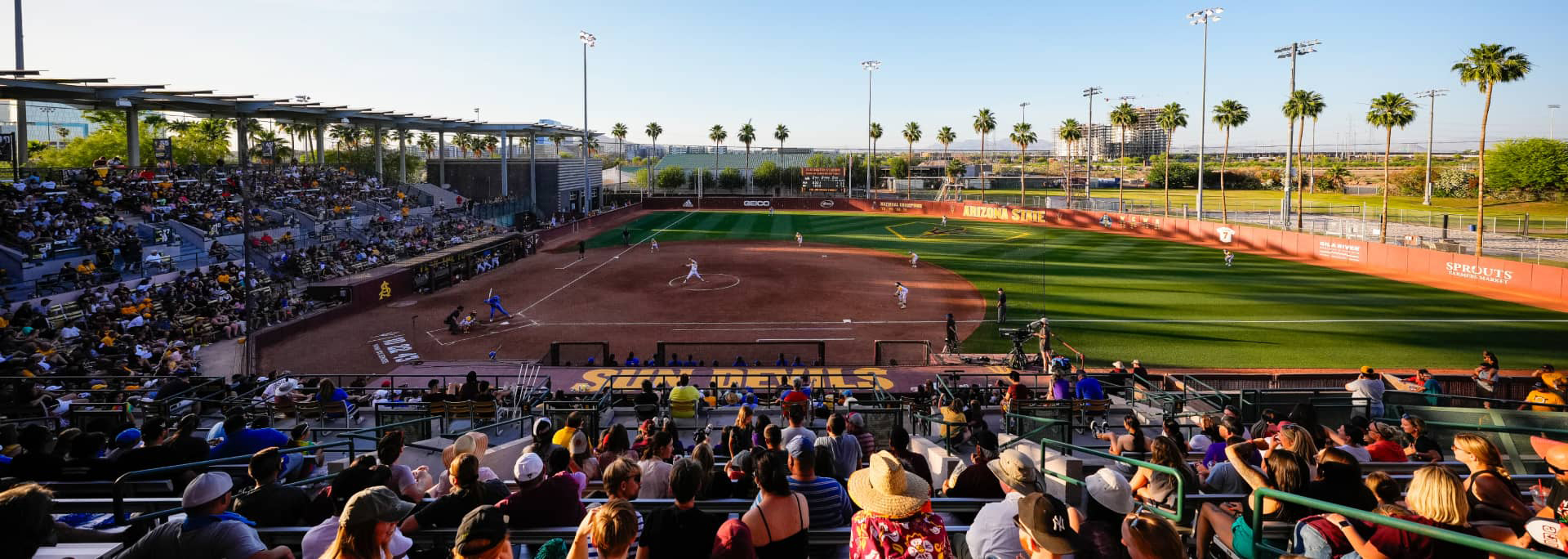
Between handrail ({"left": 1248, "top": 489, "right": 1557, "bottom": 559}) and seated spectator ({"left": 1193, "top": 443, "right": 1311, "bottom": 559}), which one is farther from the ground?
handrail ({"left": 1248, "top": 489, "right": 1557, "bottom": 559})

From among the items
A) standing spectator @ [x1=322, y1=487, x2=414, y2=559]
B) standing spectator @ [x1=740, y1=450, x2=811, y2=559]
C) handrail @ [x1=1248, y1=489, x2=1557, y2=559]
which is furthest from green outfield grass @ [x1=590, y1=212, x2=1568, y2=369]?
standing spectator @ [x1=322, y1=487, x2=414, y2=559]

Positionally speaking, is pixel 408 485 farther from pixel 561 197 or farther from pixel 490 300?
pixel 561 197

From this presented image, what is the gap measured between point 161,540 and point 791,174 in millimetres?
119210

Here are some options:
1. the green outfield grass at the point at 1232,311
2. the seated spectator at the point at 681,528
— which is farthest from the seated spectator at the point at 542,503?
the green outfield grass at the point at 1232,311

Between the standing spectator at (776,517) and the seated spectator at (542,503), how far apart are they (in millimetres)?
1524

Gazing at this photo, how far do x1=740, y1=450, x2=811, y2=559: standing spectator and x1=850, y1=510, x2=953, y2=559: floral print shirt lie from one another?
0.52m

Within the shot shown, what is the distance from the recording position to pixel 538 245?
5562 cm

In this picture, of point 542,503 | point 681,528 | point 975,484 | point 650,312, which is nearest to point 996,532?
point 975,484

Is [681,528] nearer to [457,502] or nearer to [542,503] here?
[542,503]

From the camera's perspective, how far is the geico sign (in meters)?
37.8

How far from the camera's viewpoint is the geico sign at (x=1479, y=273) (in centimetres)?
3778

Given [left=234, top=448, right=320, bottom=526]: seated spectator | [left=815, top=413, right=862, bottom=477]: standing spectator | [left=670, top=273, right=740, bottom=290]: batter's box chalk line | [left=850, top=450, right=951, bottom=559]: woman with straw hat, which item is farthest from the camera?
[left=670, top=273, right=740, bottom=290]: batter's box chalk line

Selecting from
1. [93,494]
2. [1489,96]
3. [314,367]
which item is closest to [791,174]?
[1489,96]

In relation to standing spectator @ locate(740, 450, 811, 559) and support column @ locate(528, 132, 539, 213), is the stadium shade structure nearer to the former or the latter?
support column @ locate(528, 132, 539, 213)
